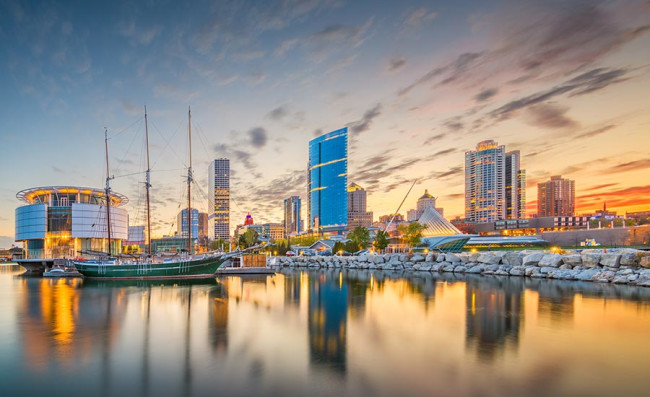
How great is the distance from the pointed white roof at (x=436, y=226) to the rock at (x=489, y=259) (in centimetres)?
5178

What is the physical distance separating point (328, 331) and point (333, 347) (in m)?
2.78

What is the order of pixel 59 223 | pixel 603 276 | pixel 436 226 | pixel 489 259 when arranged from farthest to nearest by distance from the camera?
pixel 436 226 < pixel 59 223 < pixel 489 259 < pixel 603 276

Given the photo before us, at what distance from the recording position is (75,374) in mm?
10867

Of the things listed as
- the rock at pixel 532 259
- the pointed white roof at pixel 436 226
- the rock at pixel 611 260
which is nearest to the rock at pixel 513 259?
the rock at pixel 532 259

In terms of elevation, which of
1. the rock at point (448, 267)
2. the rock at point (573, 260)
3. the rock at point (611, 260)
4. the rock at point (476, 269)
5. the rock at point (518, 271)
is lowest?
the rock at point (448, 267)

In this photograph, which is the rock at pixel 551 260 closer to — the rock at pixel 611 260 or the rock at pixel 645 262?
the rock at pixel 611 260

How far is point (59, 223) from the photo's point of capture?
300ft

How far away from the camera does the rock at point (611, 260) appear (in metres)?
37.1

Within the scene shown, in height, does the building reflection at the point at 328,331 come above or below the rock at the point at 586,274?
above

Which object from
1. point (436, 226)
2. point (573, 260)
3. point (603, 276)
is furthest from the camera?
point (436, 226)

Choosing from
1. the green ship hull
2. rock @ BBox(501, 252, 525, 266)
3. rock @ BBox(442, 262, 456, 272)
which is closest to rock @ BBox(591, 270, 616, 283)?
rock @ BBox(501, 252, 525, 266)

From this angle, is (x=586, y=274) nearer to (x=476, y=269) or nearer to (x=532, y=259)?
(x=532, y=259)

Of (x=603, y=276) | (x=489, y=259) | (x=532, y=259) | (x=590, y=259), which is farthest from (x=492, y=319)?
(x=489, y=259)

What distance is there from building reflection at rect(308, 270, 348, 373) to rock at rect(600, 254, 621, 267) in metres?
28.9
